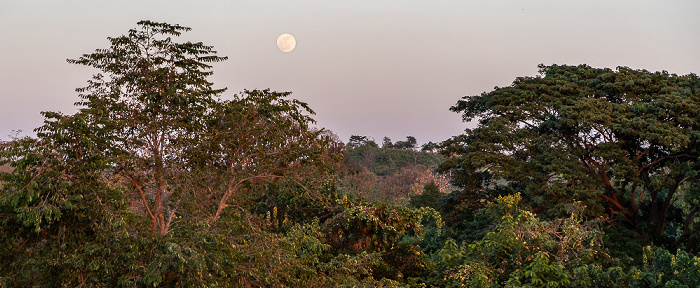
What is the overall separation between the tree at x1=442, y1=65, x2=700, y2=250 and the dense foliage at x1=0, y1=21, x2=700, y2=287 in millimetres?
75

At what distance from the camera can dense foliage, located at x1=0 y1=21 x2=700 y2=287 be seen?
7.91 meters

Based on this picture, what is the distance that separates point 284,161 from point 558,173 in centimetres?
1016

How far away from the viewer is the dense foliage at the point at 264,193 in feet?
26.0

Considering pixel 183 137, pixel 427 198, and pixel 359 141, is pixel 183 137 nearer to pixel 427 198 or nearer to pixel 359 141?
pixel 427 198

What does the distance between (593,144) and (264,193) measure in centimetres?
1201

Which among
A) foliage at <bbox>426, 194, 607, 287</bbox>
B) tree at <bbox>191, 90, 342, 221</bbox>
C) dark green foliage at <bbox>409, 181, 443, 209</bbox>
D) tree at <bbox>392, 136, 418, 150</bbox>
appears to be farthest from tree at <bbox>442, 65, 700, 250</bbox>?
tree at <bbox>392, 136, 418, 150</bbox>

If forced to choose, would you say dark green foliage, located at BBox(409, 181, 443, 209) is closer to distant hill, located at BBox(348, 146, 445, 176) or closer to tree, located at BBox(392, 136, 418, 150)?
distant hill, located at BBox(348, 146, 445, 176)

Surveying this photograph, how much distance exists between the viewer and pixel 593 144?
19.3 metres

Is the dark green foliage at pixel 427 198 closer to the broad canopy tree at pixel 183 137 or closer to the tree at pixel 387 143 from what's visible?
the broad canopy tree at pixel 183 137

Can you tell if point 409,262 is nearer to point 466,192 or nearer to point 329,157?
point 329,157

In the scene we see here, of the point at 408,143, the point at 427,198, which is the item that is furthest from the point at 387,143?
the point at 427,198

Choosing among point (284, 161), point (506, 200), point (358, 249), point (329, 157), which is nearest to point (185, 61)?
point (284, 161)

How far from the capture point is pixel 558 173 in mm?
17750

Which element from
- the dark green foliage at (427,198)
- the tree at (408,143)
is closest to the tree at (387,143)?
the tree at (408,143)
